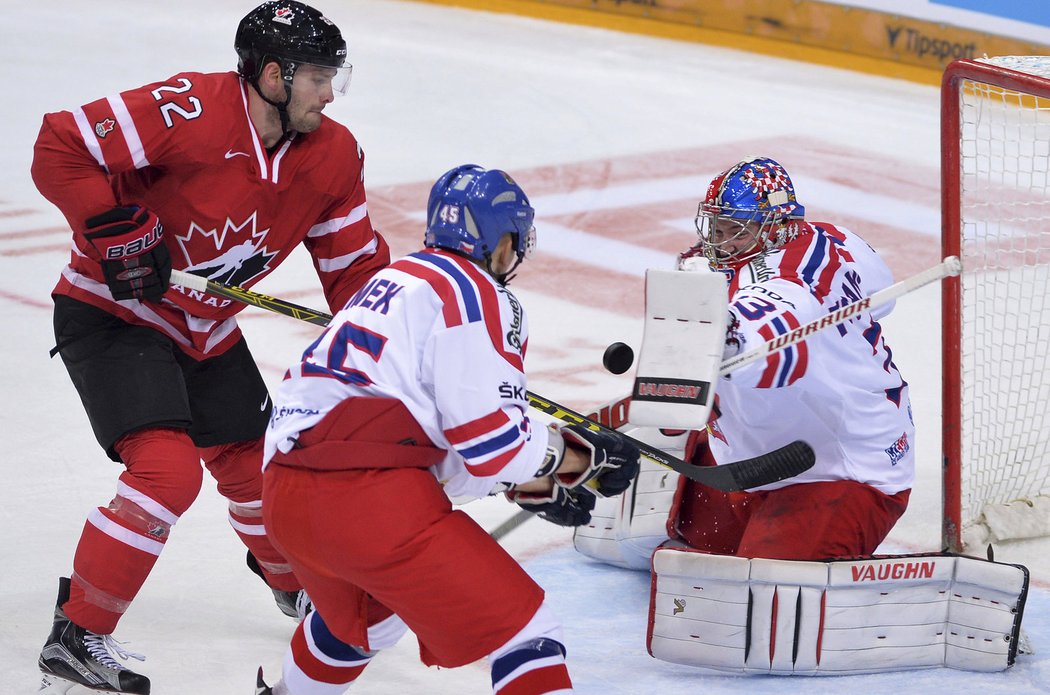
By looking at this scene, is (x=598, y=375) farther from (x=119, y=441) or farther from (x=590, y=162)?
(x=590, y=162)

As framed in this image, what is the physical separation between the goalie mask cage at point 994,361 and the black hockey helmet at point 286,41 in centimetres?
138

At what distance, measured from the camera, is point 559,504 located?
245cm

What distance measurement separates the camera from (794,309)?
9.22ft

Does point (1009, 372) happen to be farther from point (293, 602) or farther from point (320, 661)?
point (320, 661)

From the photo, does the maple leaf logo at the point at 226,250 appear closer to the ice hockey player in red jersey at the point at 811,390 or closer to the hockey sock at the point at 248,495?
the hockey sock at the point at 248,495

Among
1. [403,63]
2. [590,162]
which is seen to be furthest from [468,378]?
[403,63]

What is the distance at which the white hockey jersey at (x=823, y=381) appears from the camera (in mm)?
2869

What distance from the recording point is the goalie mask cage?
3.30 meters

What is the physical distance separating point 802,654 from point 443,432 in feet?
3.46

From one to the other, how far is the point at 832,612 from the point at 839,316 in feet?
1.96

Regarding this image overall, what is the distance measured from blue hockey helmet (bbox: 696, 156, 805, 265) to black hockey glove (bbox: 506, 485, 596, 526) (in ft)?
2.53

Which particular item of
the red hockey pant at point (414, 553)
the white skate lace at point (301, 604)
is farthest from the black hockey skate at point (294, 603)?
the red hockey pant at point (414, 553)

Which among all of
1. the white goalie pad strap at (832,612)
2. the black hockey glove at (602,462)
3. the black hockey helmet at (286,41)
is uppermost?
the black hockey helmet at (286,41)

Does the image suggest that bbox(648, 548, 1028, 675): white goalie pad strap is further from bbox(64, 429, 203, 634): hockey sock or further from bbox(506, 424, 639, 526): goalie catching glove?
bbox(64, 429, 203, 634): hockey sock
